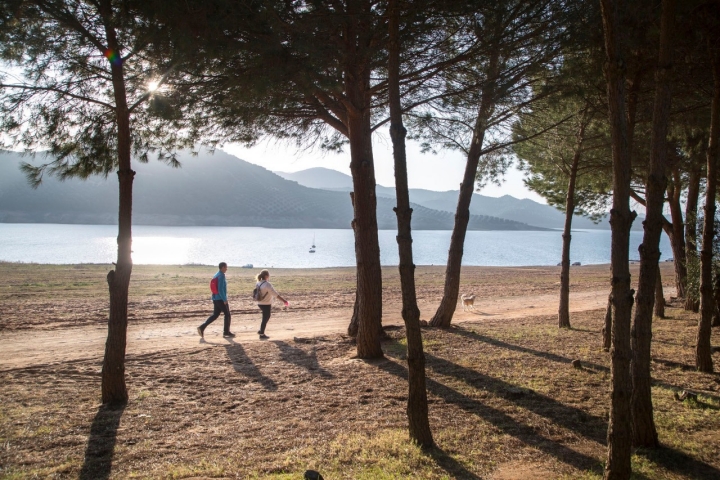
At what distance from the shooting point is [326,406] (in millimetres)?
6938

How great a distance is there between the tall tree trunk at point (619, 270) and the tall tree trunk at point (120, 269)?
538cm

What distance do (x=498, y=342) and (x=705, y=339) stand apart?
373cm

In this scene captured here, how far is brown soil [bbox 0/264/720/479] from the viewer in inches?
201

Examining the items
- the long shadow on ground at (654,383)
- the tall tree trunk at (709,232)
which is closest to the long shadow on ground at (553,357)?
the long shadow on ground at (654,383)

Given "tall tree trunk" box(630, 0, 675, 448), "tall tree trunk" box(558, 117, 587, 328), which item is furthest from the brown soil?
"tall tree trunk" box(558, 117, 587, 328)

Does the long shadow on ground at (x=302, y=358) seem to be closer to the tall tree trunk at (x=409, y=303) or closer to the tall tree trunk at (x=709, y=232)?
the tall tree trunk at (x=409, y=303)

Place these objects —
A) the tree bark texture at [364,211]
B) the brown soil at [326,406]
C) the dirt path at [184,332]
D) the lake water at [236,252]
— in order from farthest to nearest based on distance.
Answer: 1. the lake water at [236,252]
2. the dirt path at [184,332]
3. the tree bark texture at [364,211]
4. the brown soil at [326,406]

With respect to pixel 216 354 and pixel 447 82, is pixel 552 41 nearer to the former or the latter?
pixel 447 82

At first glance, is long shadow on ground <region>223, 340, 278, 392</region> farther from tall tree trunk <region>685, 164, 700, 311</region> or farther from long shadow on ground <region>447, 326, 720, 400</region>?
tall tree trunk <region>685, 164, 700, 311</region>

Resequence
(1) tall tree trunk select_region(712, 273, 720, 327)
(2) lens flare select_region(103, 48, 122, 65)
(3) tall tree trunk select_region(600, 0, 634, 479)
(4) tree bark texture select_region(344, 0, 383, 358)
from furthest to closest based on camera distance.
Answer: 1. (1) tall tree trunk select_region(712, 273, 720, 327)
2. (4) tree bark texture select_region(344, 0, 383, 358)
3. (2) lens flare select_region(103, 48, 122, 65)
4. (3) tall tree trunk select_region(600, 0, 634, 479)

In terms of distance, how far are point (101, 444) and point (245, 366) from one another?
12.0 ft

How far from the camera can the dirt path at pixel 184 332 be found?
10.2m

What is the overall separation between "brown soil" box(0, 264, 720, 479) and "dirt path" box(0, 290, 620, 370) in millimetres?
84

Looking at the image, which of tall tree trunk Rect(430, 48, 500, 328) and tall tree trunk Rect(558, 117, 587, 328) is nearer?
tall tree trunk Rect(558, 117, 587, 328)
